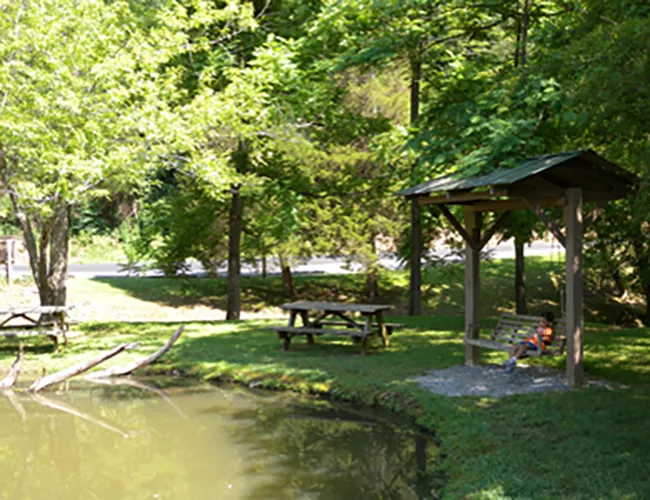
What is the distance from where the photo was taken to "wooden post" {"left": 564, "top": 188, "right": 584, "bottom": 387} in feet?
33.4

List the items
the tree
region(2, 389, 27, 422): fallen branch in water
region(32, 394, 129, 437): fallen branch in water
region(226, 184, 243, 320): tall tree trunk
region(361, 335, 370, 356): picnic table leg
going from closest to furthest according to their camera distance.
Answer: region(32, 394, 129, 437): fallen branch in water
region(2, 389, 27, 422): fallen branch in water
region(361, 335, 370, 356): picnic table leg
the tree
region(226, 184, 243, 320): tall tree trunk

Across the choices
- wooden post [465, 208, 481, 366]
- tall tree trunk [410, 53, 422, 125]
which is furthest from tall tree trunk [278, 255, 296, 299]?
wooden post [465, 208, 481, 366]

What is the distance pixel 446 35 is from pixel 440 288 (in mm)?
14813

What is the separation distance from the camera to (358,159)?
78.0 feet

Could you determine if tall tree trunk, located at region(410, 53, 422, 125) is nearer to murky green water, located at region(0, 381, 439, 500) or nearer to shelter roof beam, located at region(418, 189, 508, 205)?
shelter roof beam, located at region(418, 189, 508, 205)

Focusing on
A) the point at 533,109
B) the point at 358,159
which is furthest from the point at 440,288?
the point at 533,109

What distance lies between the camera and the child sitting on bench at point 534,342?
10.8 meters

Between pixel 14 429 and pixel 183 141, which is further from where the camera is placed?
pixel 183 141

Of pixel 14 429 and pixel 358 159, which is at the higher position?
pixel 358 159

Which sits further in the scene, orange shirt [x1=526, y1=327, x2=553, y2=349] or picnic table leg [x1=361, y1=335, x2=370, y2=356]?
picnic table leg [x1=361, y1=335, x2=370, y2=356]

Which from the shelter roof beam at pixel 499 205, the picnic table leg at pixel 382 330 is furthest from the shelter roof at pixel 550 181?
the picnic table leg at pixel 382 330

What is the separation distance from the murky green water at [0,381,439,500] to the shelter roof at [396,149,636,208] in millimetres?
3292

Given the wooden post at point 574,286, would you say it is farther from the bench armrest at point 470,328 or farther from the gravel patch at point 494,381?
the bench armrest at point 470,328

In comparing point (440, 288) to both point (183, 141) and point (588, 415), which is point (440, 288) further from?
point (588, 415)
